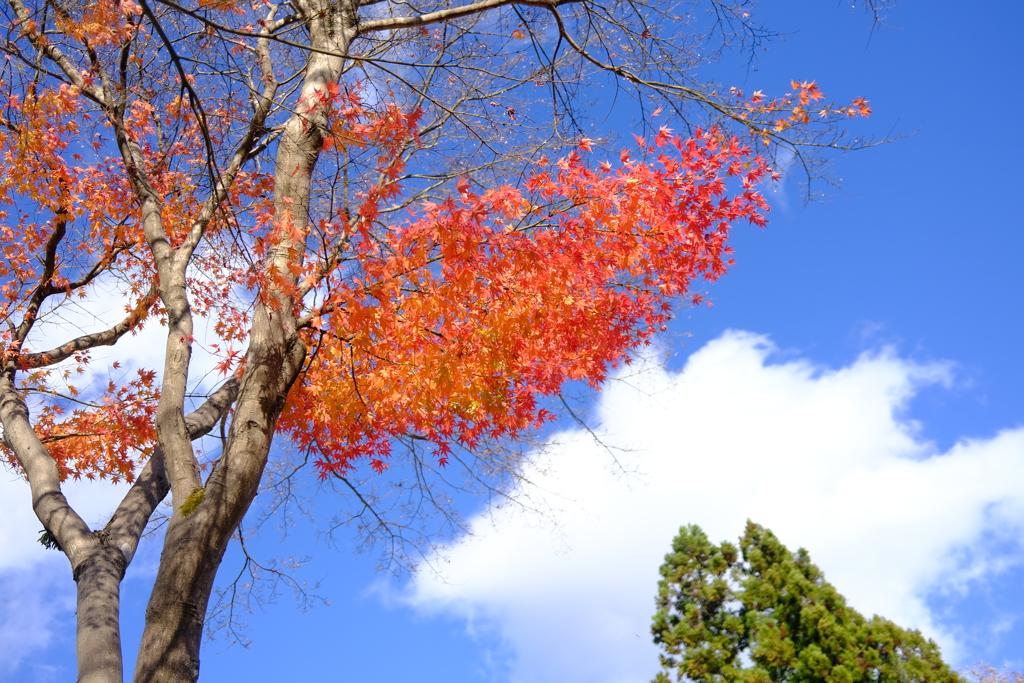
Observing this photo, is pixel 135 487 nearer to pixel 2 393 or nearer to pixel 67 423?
pixel 2 393

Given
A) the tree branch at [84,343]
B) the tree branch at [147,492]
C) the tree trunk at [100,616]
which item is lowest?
the tree trunk at [100,616]

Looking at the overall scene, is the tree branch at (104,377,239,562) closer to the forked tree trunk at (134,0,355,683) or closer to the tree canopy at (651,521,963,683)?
the forked tree trunk at (134,0,355,683)

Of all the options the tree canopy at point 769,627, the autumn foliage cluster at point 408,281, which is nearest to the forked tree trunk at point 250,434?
the autumn foliage cluster at point 408,281

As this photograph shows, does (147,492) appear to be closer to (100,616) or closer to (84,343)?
(100,616)

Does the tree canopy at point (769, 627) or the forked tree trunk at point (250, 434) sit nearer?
the forked tree trunk at point (250, 434)

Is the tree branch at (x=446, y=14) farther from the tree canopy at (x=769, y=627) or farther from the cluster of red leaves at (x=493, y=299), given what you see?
the tree canopy at (x=769, y=627)

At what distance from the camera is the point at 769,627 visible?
9680 mm

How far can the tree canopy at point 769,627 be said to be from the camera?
357 inches

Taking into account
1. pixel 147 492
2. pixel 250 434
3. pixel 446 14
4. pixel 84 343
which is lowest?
pixel 250 434

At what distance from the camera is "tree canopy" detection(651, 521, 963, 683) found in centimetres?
906

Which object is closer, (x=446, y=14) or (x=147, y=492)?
(x=147, y=492)

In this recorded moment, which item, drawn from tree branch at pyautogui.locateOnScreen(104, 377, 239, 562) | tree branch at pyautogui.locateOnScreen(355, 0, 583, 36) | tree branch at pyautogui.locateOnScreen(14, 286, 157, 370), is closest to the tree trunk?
tree branch at pyautogui.locateOnScreen(104, 377, 239, 562)

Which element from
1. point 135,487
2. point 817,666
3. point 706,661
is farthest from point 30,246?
point 817,666

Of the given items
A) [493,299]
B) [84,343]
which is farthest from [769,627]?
[84,343]
